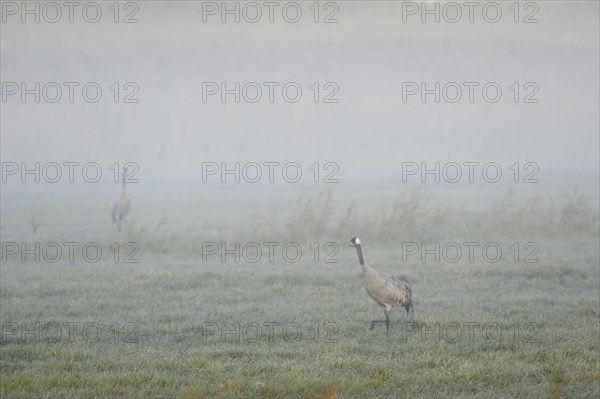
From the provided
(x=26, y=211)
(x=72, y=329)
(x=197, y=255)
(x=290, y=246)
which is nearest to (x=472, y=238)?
(x=290, y=246)

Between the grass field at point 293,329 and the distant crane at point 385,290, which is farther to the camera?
the distant crane at point 385,290

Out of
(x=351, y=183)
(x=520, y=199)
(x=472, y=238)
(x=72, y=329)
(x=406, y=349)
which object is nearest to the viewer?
(x=406, y=349)

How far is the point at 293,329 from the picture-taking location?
10141 mm

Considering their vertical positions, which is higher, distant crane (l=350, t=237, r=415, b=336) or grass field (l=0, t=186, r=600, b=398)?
distant crane (l=350, t=237, r=415, b=336)

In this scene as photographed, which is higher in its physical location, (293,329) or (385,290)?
(385,290)

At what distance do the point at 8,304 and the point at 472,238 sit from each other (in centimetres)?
1174

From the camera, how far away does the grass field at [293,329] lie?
7758mm

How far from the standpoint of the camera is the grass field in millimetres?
7758

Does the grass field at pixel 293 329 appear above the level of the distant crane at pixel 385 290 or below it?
below

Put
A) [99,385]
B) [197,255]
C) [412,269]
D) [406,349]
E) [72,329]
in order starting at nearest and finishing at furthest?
[99,385]
[406,349]
[72,329]
[412,269]
[197,255]

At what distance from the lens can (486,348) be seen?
928cm

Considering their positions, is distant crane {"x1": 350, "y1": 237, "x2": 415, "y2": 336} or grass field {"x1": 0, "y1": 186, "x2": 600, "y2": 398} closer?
grass field {"x1": 0, "y1": 186, "x2": 600, "y2": 398}

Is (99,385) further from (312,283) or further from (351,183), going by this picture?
(351,183)

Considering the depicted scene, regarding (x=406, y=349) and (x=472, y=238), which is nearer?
(x=406, y=349)
